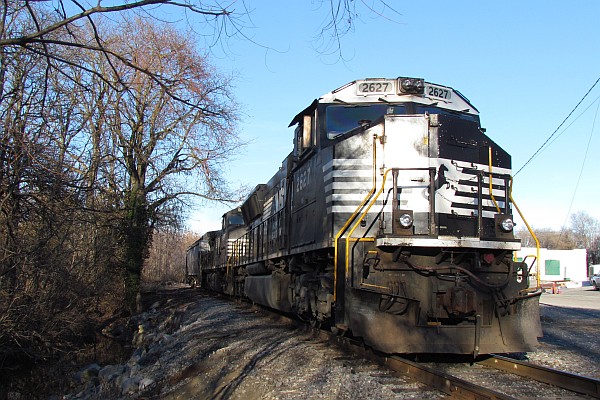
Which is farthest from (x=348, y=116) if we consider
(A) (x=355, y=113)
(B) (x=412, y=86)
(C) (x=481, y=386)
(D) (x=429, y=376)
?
(C) (x=481, y=386)

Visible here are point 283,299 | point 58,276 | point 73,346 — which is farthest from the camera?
point 73,346

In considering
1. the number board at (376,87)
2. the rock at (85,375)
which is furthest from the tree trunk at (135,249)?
the number board at (376,87)

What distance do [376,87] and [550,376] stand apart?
16.2 ft

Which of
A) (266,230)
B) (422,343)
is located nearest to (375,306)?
(422,343)

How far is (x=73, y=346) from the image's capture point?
15.4m

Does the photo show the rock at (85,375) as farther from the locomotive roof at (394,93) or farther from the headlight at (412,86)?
the headlight at (412,86)

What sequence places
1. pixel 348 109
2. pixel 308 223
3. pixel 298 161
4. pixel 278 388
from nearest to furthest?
pixel 278 388 < pixel 348 109 < pixel 308 223 < pixel 298 161

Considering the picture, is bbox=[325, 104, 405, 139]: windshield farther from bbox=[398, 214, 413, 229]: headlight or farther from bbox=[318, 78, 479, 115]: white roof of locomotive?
bbox=[398, 214, 413, 229]: headlight

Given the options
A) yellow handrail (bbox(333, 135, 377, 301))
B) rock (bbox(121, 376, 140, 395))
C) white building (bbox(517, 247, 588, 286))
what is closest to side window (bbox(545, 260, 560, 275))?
white building (bbox(517, 247, 588, 286))

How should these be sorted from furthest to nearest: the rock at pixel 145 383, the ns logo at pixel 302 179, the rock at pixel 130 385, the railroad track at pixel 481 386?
the ns logo at pixel 302 179
the rock at pixel 130 385
the rock at pixel 145 383
the railroad track at pixel 481 386

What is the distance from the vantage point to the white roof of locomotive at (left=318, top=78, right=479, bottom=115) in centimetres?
857

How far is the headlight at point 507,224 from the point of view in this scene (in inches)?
296

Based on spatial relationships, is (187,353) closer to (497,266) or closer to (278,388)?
(278,388)

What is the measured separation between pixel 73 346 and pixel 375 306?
462 inches
